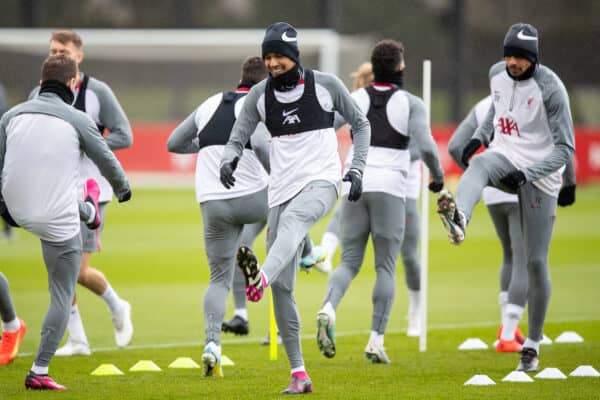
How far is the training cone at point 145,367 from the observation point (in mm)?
8625

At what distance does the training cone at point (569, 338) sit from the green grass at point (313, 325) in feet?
0.51

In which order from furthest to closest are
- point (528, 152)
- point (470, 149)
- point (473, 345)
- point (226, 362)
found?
point (473, 345)
point (226, 362)
point (470, 149)
point (528, 152)

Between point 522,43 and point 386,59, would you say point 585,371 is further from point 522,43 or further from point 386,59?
point 386,59

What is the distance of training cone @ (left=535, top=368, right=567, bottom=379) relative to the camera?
809 centimetres

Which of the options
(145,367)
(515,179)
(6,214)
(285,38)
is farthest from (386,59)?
(6,214)

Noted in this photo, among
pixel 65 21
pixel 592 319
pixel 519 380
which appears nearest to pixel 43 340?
pixel 519 380

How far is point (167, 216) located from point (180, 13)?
10.7 meters

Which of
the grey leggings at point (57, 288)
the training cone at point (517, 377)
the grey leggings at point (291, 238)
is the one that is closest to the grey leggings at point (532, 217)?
the training cone at point (517, 377)

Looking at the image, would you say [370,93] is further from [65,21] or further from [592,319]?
[65,21]

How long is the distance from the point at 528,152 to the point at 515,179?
35 centimetres

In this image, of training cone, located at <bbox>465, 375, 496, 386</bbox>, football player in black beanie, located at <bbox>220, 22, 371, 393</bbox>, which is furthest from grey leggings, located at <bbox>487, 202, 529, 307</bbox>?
football player in black beanie, located at <bbox>220, 22, 371, 393</bbox>

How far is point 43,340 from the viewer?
748 cm

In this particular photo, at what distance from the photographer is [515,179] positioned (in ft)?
26.6

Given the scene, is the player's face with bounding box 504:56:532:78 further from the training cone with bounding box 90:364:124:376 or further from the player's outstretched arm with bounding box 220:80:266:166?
the training cone with bounding box 90:364:124:376
